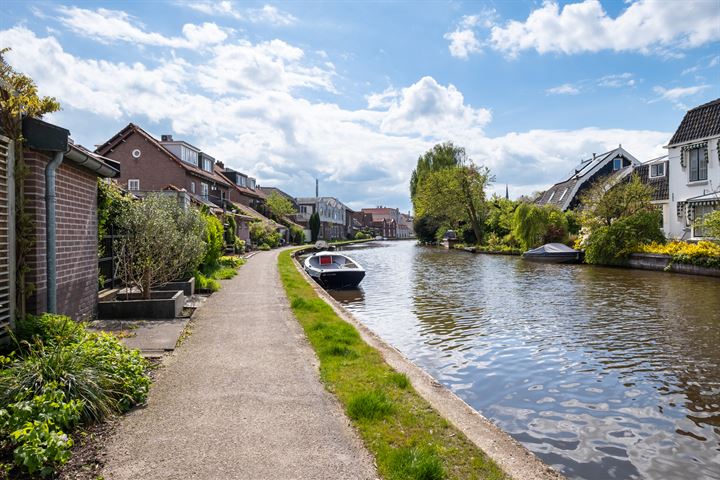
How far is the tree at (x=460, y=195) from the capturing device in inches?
2314

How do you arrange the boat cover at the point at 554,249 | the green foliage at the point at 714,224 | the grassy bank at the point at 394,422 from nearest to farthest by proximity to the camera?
the grassy bank at the point at 394,422 → the green foliage at the point at 714,224 → the boat cover at the point at 554,249

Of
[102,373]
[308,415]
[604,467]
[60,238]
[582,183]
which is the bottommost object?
[604,467]

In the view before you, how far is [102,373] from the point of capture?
5520 mm

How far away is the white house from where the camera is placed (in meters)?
28.4

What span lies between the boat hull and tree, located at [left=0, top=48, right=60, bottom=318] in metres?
14.7

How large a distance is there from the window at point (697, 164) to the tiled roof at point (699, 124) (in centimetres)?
84

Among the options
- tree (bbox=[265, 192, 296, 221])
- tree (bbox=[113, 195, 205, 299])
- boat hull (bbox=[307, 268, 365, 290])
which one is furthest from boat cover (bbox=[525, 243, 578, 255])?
tree (bbox=[265, 192, 296, 221])

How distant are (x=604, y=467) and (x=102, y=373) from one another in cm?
553

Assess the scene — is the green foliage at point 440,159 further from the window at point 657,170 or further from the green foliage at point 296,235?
the window at point 657,170

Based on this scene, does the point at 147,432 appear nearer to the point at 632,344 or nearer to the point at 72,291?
the point at 72,291

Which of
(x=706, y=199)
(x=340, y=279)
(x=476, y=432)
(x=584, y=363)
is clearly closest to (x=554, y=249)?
(x=706, y=199)

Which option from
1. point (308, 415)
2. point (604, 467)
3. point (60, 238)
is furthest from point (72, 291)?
point (604, 467)

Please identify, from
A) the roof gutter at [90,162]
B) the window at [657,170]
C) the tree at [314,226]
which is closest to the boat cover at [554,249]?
the window at [657,170]

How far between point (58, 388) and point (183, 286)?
31.8 ft
